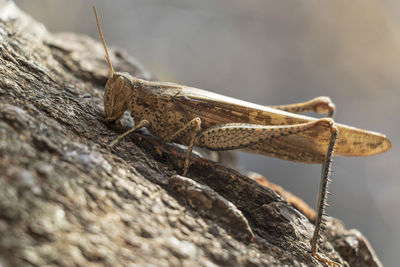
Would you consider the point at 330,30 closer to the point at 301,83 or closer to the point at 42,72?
the point at 301,83

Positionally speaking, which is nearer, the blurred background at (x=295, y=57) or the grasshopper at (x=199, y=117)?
the grasshopper at (x=199, y=117)

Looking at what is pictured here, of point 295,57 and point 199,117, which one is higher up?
point 295,57

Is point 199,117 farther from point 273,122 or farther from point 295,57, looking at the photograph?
point 295,57

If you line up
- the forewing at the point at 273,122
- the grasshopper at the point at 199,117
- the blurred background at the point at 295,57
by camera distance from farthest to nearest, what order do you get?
the blurred background at the point at 295,57, the forewing at the point at 273,122, the grasshopper at the point at 199,117

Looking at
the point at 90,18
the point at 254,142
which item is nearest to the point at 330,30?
the point at 254,142

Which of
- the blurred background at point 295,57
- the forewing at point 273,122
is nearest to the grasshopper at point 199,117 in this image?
the forewing at point 273,122

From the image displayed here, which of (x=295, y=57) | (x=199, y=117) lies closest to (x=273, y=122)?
(x=199, y=117)

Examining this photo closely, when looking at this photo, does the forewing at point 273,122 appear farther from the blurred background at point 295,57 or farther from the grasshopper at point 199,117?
the blurred background at point 295,57

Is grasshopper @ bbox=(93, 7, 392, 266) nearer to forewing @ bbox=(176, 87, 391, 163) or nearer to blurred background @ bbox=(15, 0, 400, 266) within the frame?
forewing @ bbox=(176, 87, 391, 163)
